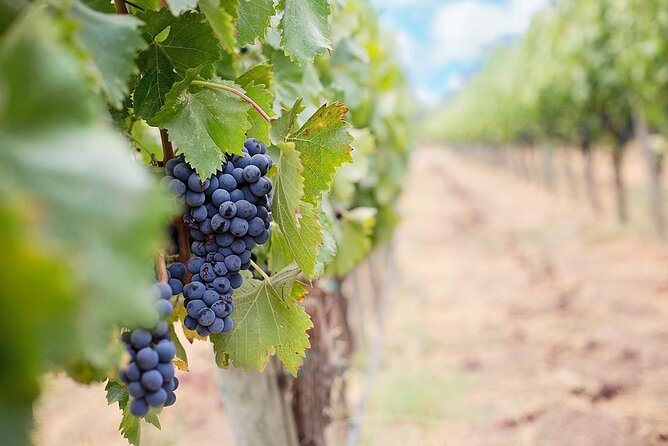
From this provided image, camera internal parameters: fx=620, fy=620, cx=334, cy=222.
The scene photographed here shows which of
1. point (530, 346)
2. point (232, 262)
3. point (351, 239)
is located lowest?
point (530, 346)

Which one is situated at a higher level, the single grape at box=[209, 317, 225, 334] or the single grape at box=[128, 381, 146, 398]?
the single grape at box=[128, 381, 146, 398]

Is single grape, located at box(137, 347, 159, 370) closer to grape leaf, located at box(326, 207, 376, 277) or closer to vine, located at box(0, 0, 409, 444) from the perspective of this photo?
vine, located at box(0, 0, 409, 444)

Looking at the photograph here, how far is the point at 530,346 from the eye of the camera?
579cm

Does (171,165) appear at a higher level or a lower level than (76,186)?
lower

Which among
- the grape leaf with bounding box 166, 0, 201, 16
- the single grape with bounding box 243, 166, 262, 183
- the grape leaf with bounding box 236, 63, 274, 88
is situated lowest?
the single grape with bounding box 243, 166, 262, 183

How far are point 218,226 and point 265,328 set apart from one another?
0.31 m

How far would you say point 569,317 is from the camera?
642cm

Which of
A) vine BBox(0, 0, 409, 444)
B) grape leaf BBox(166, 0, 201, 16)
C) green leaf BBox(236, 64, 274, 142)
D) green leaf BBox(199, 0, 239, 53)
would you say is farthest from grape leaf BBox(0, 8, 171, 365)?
green leaf BBox(236, 64, 274, 142)

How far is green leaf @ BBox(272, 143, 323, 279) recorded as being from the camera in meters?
1.23

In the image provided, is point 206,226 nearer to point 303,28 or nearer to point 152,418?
point 152,418

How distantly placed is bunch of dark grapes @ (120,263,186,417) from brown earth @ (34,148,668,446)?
7.22 feet

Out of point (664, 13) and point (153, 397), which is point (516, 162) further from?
point (153, 397)

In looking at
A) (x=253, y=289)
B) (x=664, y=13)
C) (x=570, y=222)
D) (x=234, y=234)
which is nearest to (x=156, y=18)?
(x=234, y=234)

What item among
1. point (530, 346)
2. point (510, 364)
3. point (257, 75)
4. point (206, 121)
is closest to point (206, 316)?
point (206, 121)
